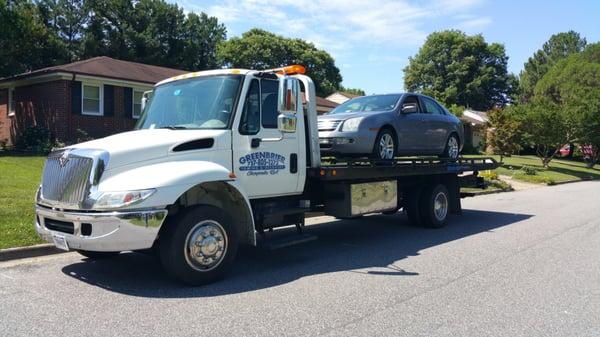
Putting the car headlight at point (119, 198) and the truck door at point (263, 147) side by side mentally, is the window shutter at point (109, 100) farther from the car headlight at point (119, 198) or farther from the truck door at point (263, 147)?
the car headlight at point (119, 198)

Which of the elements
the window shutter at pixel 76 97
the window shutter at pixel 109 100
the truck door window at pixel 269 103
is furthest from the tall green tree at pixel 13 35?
the truck door window at pixel 269 103

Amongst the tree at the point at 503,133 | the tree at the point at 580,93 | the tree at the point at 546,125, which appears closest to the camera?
the tree at the point at 503,133

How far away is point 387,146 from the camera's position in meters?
9.62

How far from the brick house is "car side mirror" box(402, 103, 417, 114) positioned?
51.5 feet

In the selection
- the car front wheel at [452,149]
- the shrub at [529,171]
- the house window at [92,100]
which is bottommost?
the shrub at [529,171]

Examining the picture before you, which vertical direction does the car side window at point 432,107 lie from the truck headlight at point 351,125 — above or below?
above

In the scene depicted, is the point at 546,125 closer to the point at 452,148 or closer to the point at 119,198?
the point at 452,148

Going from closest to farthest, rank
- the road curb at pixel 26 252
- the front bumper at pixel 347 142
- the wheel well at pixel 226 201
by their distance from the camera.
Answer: the wheel well at pixel 226 201, the road curb at pixel 26 252, the front bumper at pixel 347 142

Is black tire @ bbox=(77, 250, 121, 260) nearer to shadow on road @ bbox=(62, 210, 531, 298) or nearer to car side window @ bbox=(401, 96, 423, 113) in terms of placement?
shadow on road @ bbox=(62, 210, 531, 298)

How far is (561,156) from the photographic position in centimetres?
5212

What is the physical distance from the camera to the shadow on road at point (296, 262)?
20.3 feet

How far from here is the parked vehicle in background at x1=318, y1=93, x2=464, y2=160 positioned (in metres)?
9.16

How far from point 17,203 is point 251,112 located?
18.0ft

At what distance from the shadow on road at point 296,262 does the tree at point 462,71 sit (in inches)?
2214
